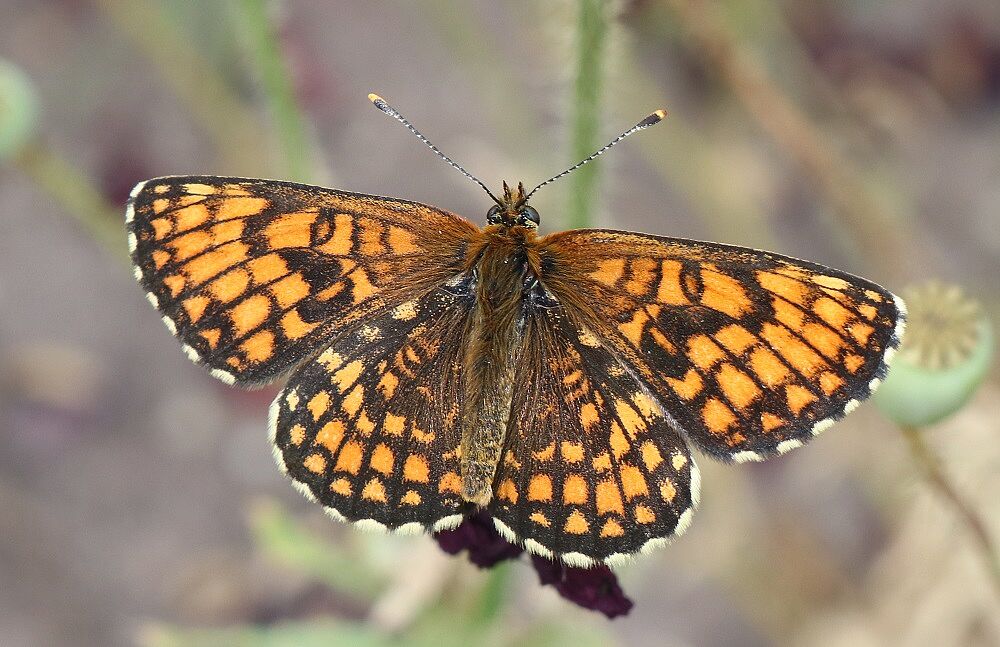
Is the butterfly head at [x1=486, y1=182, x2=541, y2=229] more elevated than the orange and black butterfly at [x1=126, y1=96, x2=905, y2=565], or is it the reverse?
the butterfly head at [x1=486, y1=182, x2=541, y2=229]

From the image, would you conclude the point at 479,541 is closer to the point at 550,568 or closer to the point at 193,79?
the point at 550,568

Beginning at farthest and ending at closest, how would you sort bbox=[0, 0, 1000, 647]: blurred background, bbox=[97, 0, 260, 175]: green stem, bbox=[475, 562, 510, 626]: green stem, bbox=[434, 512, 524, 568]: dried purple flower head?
bbox=[97, 0, 260, 175]: green stem, bbox=[0, 0, 1000, 647]: blurred background, bbox=[475, 562, 510, 626]: green stem, bbox=[434, 512, 524, 568]: dried purple flower head

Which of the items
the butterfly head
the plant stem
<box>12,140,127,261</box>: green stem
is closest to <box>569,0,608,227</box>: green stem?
the butterfly head

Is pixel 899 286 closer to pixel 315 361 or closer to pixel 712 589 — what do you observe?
pixel 712 589

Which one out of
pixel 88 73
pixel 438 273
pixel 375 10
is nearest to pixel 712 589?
pixel 438 273

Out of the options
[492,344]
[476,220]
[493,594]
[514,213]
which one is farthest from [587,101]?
[476,220]

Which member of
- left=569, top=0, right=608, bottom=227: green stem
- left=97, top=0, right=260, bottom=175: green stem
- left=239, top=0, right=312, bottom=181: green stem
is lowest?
left=569, top=0, right=608, bottom=227: green stem

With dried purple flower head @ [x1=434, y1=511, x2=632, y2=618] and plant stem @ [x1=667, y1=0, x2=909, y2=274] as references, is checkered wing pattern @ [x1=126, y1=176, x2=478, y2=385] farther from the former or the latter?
plant stem @ [x1=667, y1=0, x2=909, y2=274]
